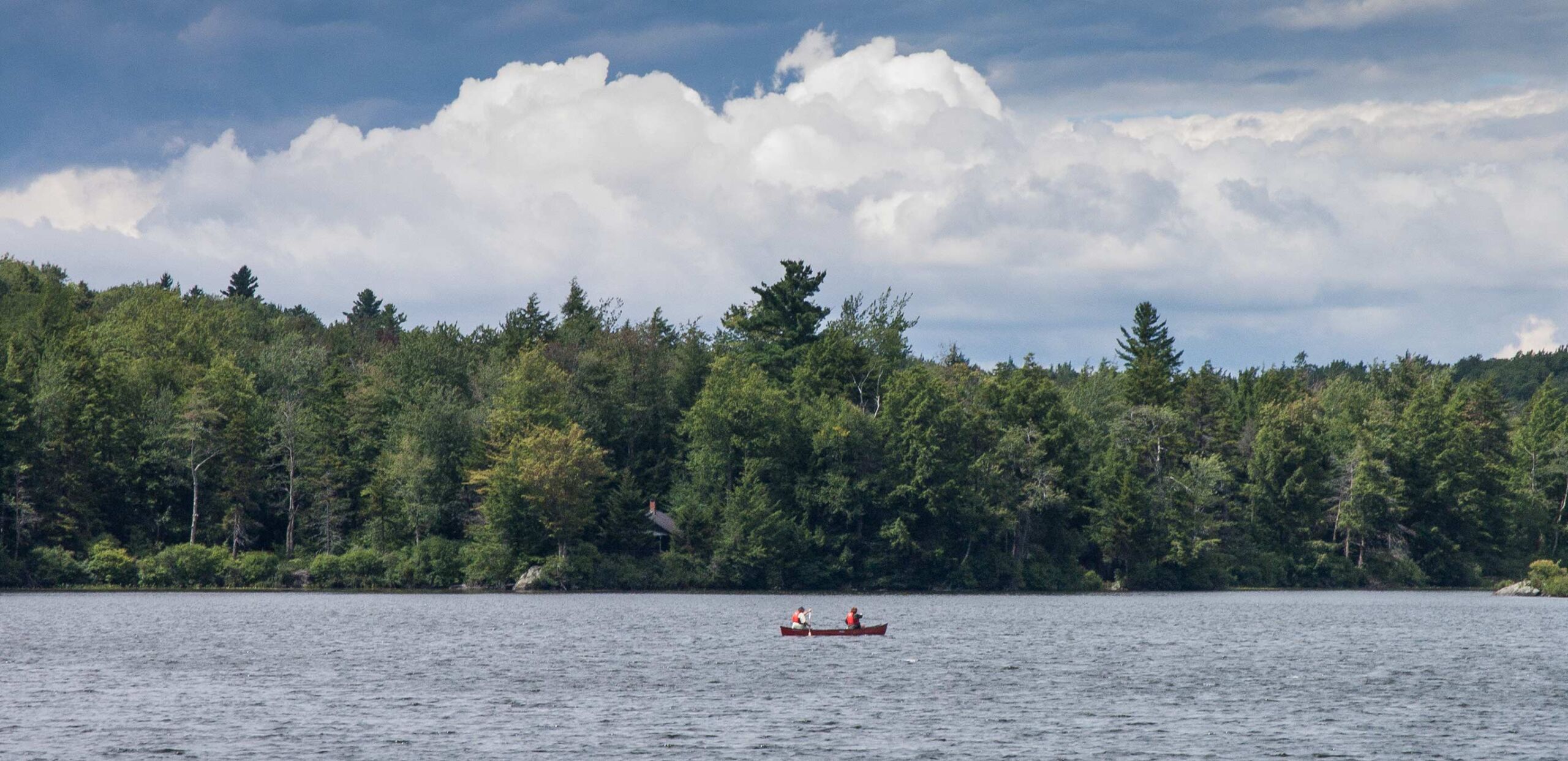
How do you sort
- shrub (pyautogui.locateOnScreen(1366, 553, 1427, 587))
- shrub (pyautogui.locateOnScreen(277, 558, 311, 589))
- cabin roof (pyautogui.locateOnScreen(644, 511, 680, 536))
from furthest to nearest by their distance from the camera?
shrub (pyautogui.locateOnScreen(1366, 553, 1427, 587)) → cabin roof (pyautogui.locateOnScreen(644, 511, 680, 536)) → shrub (pyautogui.locateOnScreen(277, 558, 311, 589))

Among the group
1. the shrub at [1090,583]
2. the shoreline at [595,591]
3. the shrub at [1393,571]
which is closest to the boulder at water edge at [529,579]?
the shoreline at [595,591]

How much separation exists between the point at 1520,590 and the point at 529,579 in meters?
90.2

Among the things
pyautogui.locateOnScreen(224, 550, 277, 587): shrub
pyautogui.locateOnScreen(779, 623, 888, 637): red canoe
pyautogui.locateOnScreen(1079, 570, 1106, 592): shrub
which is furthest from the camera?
pyautogui.locateOnScreen(1079, 570, 1106, 592): shrub

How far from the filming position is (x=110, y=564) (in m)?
112

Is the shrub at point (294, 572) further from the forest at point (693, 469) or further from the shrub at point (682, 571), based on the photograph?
the shrub at point (682, 571)

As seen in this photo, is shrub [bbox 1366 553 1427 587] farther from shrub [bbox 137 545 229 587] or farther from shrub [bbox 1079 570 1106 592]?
shrub [bbox 137 545 229 587]

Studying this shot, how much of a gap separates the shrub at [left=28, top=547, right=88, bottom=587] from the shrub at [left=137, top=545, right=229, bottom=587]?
16.6ft

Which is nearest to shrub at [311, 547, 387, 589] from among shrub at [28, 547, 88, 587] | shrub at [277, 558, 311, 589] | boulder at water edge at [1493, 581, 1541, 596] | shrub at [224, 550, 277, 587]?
shrub at [277, 558, 311, 589]

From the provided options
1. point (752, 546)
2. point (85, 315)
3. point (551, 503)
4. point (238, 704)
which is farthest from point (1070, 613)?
point (85, 315)

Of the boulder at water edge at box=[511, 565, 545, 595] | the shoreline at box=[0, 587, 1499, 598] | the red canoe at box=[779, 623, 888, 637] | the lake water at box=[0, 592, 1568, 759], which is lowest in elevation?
the lake water at box=[0, 592, 1568, 759]

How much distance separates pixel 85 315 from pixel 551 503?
7408 cm

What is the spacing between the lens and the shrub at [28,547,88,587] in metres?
110

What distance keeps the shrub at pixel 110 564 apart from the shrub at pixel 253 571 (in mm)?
7061

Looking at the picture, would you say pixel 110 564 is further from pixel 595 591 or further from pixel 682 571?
pixel 682 571
